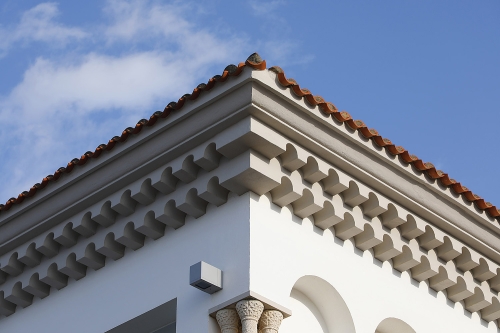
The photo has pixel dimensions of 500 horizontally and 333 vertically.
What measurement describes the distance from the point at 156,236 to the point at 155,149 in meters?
0.84

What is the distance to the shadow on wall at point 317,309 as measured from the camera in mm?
11367

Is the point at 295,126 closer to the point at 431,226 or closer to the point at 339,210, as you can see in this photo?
the point at 339,210

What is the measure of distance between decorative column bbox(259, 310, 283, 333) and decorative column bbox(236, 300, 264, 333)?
0.12 metres

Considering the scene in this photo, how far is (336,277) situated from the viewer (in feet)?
37.6

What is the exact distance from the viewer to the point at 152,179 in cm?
1164

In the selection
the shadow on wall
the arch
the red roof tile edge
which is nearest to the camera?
the red roof tile edge

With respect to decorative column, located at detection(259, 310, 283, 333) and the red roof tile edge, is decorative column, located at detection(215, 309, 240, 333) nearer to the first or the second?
decorative column, located at detection(259, 310, 283, 333)

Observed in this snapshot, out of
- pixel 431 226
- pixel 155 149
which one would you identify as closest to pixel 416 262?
pixel 431 226

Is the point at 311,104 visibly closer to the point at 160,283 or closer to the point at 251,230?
the point at 251,230

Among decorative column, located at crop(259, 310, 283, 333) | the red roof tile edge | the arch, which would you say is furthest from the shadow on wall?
the red roof tile edge

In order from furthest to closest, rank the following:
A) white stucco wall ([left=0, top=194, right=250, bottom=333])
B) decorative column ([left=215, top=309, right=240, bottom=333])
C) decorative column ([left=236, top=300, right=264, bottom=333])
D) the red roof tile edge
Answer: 1. the red roof tile edge
2. white stucco wall ([left=0, top=194, right=250, bottom=333])
3. decorative column ([left=215, top=309, right=240, bottom=333])
4. decorative column ([left=236, top=300, right=264, bottom=333])

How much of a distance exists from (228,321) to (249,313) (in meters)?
0.22

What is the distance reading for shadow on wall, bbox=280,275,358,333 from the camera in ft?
37.3

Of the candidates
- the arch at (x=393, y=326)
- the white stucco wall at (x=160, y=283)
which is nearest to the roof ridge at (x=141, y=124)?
the white stucco wall at (x=160, y=283)
